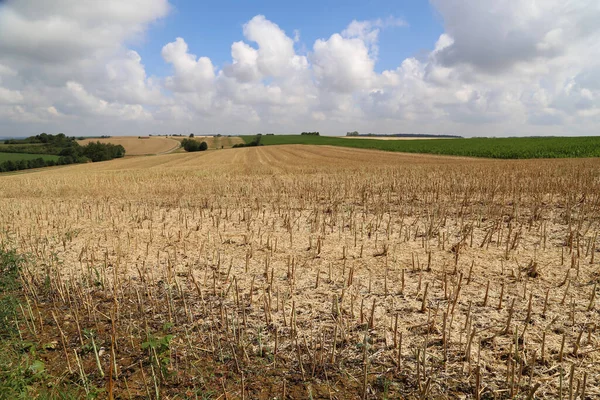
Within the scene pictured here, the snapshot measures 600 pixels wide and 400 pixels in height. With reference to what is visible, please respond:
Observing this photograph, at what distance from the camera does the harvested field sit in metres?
3.58

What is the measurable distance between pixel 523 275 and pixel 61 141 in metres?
103

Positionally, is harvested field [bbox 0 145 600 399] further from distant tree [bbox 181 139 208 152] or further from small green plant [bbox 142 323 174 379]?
distant tree [bbox 181 139 208 152]

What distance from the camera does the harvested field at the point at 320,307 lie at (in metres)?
3.58

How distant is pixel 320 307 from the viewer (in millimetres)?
5070

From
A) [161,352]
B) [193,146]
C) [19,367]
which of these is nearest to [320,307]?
[161,352]

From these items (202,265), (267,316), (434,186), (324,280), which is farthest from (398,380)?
(434,186)

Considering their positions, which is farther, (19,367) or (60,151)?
(60,151)

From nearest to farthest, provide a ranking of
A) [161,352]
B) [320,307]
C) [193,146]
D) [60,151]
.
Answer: [161,352]
[320,307]
[60,151]
[193,146]

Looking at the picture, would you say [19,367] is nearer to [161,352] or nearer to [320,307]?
[161,352]

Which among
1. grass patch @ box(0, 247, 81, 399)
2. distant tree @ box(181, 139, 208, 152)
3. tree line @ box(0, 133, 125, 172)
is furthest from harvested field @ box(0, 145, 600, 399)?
distant tree @ box(181, 139, 208, 152)

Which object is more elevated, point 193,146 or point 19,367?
point 193,146

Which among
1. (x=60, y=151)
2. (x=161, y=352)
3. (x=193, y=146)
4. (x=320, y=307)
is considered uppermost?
(x=193, y=146)

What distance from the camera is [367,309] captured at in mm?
4957

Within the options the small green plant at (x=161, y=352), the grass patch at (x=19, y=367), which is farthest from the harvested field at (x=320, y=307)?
the grass patch at (x=19, y=367)
